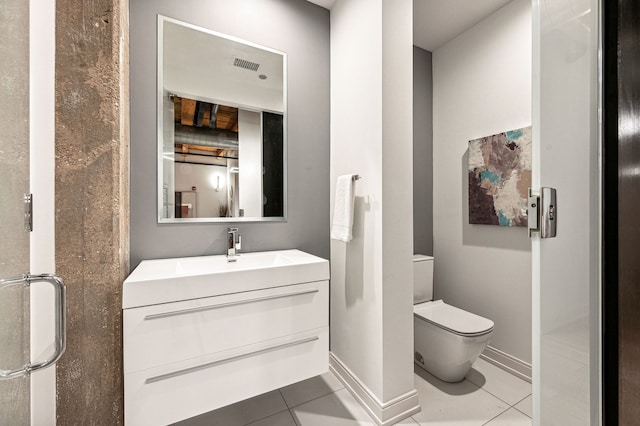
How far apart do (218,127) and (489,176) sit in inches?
76.6

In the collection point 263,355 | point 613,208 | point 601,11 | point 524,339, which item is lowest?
point 524,339

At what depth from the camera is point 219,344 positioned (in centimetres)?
121

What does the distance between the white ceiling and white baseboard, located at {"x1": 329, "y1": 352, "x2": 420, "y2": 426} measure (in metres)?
2.57

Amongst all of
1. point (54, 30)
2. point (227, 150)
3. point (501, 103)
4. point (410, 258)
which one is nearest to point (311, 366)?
point (410, 258)

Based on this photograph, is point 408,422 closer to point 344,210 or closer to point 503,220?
point 344,210

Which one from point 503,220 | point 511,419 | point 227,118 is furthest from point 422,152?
point 511,419

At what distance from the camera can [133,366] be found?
3.50 ft

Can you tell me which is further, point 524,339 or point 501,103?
point 501,103

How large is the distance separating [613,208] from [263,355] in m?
1.39

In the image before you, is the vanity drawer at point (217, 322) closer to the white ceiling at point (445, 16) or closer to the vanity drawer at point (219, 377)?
the vanity drawer at point (219, 377)

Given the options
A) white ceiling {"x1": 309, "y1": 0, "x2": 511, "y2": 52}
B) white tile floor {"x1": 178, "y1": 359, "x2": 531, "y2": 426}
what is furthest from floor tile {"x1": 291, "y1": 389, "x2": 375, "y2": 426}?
white ceiling {"x1": 309, "y1": 0, "x2": 511, "y2": 52}

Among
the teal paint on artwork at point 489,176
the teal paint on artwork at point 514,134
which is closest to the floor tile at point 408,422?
the teal paint on artwork at point 489,176

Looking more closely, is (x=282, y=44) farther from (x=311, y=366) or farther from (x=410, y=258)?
(x=311, y=366)

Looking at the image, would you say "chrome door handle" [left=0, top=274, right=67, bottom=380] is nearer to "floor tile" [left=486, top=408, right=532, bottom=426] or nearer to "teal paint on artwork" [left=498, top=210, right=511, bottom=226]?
"floor tile" [left=486, top=408, right=532, bottom=426]
